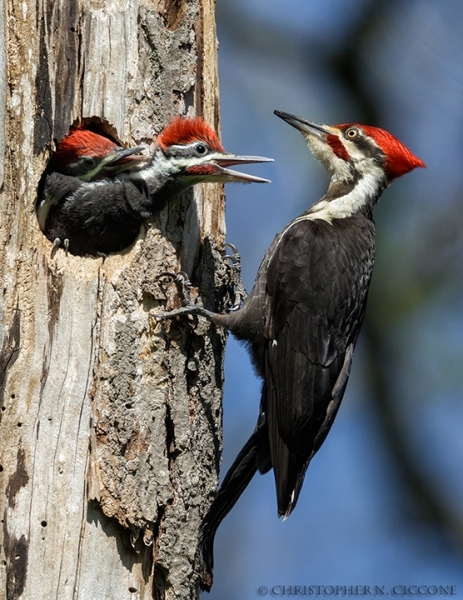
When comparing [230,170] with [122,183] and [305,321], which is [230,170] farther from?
[305,321]

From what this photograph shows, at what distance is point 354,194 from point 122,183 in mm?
1526

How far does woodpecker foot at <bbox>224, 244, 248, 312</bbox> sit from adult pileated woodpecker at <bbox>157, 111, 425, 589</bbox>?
128mm

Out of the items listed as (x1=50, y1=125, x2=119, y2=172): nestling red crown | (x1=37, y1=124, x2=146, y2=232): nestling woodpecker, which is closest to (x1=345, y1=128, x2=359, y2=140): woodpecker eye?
(x1=37, y1=124, x2=146, y2=232): nestling woodpecker

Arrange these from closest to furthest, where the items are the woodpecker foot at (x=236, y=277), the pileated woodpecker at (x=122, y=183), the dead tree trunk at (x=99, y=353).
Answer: the dead tree trunk at (x=99, y=353), the pileated woodpecker at (x=122, y=183), the woodpecker foot at (x=236, y=277)

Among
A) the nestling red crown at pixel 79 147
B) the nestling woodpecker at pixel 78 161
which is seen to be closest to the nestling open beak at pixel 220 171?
the nestling woodpecker at pixel 78 161

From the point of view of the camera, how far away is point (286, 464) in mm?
4281

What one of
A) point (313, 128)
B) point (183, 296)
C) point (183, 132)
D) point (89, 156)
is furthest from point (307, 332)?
point (313, 128)

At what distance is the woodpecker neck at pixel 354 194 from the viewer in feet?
17.4

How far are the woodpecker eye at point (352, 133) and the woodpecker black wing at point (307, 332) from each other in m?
0.67

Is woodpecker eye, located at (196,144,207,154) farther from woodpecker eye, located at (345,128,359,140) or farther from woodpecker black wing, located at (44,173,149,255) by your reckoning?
woodpecker eye, located at (345,128,359,140)

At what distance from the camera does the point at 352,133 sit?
546 cm

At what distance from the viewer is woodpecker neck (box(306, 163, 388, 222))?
5.29 meters

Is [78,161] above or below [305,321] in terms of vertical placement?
above

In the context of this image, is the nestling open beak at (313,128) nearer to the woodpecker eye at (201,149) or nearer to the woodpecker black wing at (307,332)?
the woodpecker black wing at (307,332)
